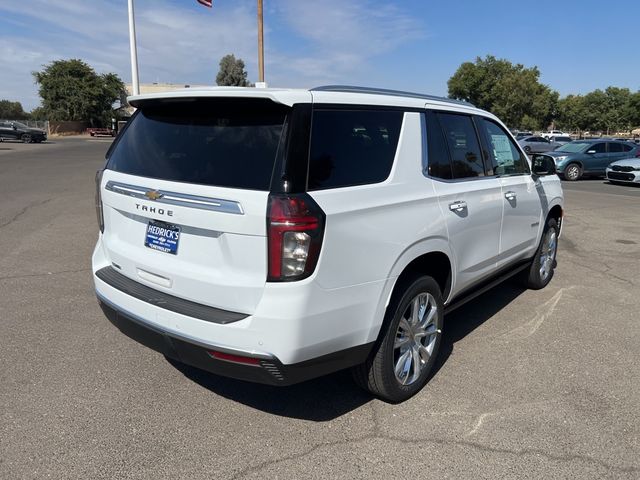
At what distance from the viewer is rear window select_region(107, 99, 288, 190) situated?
8.47 ft

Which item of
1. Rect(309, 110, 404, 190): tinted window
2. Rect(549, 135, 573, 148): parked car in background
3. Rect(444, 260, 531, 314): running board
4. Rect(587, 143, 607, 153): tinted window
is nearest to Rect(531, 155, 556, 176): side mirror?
Rect(444, 260, 531, 314): running board

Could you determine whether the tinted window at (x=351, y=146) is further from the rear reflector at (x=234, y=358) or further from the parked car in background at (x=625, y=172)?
the parked car in background at (x=625, y=172)

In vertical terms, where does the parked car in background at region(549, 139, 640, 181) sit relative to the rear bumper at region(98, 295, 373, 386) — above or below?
above

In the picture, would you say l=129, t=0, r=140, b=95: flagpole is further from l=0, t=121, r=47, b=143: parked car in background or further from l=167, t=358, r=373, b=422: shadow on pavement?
l=0, t=121, r=47, b=143: parked car in background

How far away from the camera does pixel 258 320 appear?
2.50m

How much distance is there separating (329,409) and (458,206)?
1640 millimetres

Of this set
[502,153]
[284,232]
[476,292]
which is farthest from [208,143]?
[502,153]

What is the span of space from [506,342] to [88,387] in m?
3.24

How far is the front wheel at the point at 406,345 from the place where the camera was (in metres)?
3.04

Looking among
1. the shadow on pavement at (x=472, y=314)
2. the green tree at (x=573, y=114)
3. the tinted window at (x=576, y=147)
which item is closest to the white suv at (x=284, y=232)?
the shadow on pavement at (x=472, y=314)

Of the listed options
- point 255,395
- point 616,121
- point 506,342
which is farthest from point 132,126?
point 616,121

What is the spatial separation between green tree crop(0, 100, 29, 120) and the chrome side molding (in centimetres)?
10807

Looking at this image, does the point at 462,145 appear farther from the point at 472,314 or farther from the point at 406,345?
the point at 472,314

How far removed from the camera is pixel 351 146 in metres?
2.83
